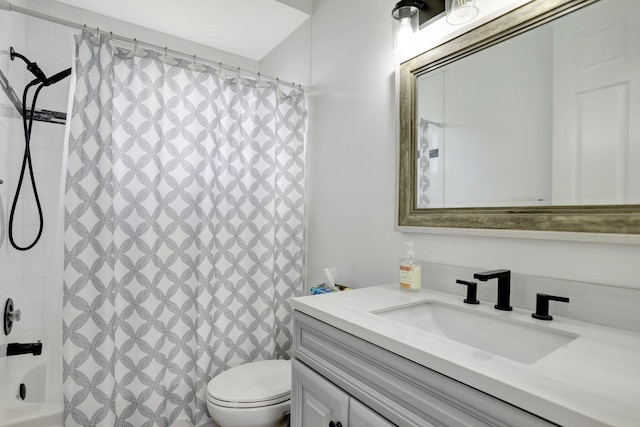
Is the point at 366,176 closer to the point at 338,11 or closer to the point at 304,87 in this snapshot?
the point at 304,87

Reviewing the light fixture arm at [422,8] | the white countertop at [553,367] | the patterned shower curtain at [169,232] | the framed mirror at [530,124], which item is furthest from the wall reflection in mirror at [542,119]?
the patterned shower curtain at [169,232]

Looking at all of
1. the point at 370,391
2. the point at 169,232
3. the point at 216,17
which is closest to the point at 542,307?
the point at 370,391

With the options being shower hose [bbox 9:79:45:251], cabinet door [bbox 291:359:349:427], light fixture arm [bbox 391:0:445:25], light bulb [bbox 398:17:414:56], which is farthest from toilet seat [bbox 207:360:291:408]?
light fixture arm [bbox 391:0:445:25]

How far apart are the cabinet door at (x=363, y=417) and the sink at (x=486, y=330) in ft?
0.85

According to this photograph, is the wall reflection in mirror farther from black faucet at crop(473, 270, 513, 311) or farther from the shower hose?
the shower hose

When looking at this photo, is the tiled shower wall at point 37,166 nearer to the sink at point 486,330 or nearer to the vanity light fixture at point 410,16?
the vanity light fixture at point 410,16

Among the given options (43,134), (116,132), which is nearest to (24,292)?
(43,134)

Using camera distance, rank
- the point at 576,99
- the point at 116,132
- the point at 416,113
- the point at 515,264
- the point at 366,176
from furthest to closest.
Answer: the point at 366,176, the point at 116,132, the point at 416,113, the point at 515,264, the point at 576,99

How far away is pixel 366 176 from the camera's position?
1.62m

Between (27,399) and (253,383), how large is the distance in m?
1.10

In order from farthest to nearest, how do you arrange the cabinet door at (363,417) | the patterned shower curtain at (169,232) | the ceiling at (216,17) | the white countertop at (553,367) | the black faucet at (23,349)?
the ceiling at (216,17) < the black faucet at (23,349) < the patterned shower curtain at (169,232) < the cabinet door at (363,417) < the white countertop at (553,367)

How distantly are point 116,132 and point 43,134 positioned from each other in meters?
0.86

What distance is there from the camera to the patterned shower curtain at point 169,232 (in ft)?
4.53

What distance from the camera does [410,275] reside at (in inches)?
46.7
